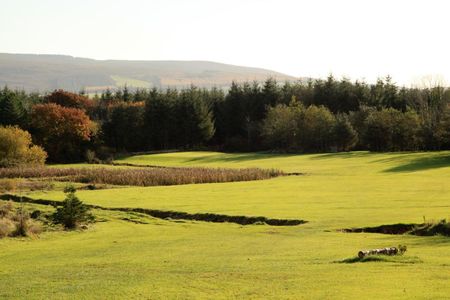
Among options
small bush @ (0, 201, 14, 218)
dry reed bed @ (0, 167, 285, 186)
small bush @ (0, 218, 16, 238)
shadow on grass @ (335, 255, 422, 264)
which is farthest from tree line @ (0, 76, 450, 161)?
shadow on grass @ (335, 255, 422, 264)

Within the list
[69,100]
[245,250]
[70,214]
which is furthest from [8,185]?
[69,100]

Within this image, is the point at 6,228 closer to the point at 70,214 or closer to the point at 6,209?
the point at 70,214

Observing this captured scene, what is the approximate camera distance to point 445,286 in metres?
16.1

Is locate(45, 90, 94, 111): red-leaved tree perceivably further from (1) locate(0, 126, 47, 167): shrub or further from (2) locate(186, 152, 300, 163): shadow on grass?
(2) locate(186, 152, 300, 163): shadow on grass

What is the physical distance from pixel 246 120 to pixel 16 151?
49624 millimetres

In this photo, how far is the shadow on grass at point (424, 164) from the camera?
7062cm

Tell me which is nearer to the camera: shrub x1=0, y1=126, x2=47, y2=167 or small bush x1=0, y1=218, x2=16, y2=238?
small bush x1=0, y1=218, x2=16, y2=238

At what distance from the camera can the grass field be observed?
17031 millimetres

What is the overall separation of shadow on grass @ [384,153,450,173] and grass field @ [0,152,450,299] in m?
12.6

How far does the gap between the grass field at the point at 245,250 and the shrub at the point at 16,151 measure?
32148 millimetres

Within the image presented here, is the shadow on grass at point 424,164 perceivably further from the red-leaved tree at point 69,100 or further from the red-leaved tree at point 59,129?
the red-leaved tree at point 69,100

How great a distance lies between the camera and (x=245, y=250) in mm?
26078

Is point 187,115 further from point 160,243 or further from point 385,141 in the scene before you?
point 160,243

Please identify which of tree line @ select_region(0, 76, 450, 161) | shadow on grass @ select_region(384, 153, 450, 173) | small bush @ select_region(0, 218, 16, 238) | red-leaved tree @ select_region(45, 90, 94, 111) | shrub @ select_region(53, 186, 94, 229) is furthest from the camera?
red-leaved tree @ select_region(45, 90, 94, 111)
